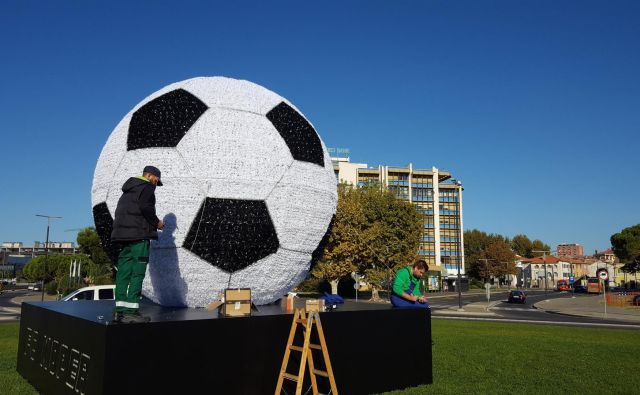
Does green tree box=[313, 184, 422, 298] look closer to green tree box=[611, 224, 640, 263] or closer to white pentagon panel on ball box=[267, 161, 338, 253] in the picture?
white pentagon panel on ball box=[267, 161, 338, 253]

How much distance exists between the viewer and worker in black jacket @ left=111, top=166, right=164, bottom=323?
4047 mm

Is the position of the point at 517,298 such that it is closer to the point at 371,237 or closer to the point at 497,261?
the point at 371,237

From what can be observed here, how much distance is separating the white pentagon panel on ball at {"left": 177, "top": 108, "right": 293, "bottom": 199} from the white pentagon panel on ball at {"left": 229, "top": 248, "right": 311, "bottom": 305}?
2.72 feet

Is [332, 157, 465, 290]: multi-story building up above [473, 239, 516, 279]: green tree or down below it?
above

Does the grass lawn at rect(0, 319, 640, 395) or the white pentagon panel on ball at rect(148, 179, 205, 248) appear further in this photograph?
the grass lawn at rect(0, 319, 640, 395)

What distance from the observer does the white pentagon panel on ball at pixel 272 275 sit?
209 inches

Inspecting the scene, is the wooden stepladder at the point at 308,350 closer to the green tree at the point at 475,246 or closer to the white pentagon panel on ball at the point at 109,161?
the white pentagon panel on ball at the point at 109,161

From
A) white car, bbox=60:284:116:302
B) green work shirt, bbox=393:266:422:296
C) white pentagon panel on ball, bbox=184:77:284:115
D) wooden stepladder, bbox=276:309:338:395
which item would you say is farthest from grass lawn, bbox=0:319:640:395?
white pentagon panel on ball, bbox=184:77:284:115

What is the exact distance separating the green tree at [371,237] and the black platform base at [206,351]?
2399cm

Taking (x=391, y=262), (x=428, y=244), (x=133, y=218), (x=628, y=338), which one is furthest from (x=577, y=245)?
(x=133, y=218)

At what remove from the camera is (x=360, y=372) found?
5.12 m

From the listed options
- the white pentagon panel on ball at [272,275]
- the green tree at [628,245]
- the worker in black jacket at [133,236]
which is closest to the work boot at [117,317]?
the worker in black jacket at [133,236]

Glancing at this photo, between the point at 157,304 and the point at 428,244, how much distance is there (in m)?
70.6

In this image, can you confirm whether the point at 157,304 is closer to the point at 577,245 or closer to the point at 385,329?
the point at 385,329
